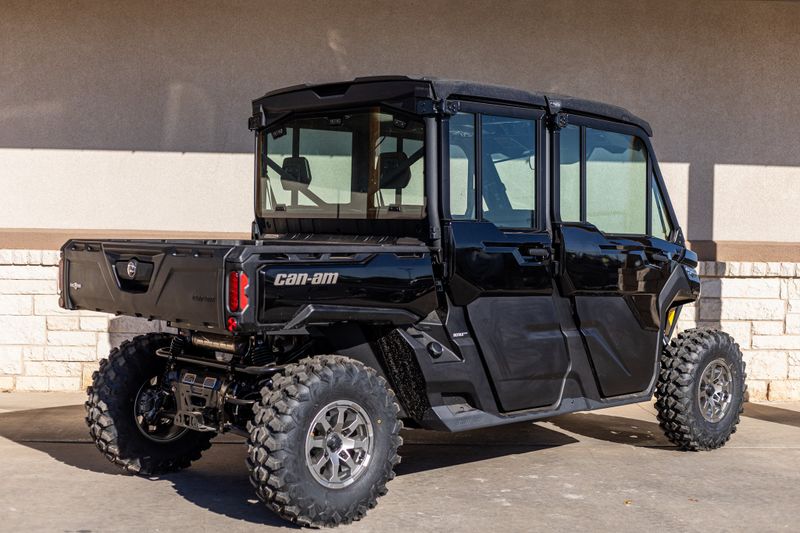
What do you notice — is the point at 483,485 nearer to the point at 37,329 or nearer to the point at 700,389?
the point at 700,389

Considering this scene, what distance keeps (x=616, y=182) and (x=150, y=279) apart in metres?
3.21

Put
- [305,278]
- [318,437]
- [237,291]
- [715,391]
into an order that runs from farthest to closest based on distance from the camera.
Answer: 1. [715,391]
2. [318,437]
3. [305,278]
4. [237,291]

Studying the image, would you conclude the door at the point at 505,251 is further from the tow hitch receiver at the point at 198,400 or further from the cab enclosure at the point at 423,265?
the tow hitch receiver at the point at 198,400

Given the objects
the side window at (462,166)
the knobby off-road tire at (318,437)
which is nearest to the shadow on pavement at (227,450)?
the knobby off-road tire at (318,437)

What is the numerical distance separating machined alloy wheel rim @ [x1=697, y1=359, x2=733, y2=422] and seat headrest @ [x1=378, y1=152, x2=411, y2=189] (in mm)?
2716

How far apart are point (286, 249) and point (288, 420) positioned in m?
0.84

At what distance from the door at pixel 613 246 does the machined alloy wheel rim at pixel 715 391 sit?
51cm

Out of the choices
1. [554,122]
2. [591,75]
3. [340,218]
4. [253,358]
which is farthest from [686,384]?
[591,75]

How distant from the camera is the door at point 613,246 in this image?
22.3ft

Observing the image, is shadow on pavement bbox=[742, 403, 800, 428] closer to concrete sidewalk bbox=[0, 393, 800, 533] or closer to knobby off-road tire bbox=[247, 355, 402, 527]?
concrete sidewalk bbox=[0, 393, 800, 533]

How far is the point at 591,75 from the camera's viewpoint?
401 inches

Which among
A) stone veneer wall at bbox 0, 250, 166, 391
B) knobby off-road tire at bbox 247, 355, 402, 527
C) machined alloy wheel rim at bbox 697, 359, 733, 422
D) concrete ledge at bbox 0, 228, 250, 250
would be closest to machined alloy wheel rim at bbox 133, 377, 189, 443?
knobby off-road tire at bbox 247, 355, 402, 527

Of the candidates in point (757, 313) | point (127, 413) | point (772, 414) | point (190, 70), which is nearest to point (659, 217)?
point (772, 414)

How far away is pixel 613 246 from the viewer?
7.05 metres
